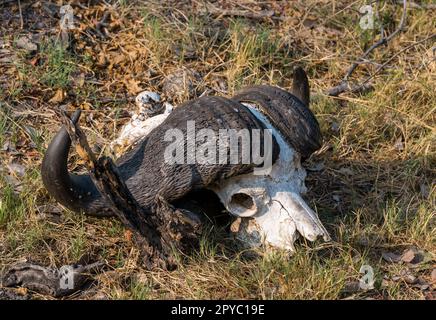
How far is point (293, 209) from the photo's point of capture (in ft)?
13.7

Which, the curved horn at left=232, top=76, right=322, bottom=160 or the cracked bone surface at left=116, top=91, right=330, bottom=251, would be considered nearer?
the cracked bone surface at left=116, top=91, right=330, bottom=251

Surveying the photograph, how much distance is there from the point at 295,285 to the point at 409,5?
12.1ft

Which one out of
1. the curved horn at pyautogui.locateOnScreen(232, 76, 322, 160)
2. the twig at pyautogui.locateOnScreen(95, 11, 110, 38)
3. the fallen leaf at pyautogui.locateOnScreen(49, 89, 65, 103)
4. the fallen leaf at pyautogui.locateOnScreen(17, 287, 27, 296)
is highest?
the twig at pyautogui.locateOnScreen(95, 11, 110, 38)

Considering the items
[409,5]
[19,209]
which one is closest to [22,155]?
[19,209]

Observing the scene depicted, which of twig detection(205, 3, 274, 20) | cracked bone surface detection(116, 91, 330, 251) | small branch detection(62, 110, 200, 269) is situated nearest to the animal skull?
cracked bone surface detection(116, 91, 330, 251)

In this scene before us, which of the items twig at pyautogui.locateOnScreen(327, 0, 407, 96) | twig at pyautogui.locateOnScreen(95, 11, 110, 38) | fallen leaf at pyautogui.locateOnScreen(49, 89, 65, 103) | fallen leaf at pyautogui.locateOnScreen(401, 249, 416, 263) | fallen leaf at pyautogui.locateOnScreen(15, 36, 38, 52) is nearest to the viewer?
fallen leaf at pyautogui.locateOnScreen(401, 249, 416, 263)

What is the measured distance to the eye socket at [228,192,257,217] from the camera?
13.9 ft

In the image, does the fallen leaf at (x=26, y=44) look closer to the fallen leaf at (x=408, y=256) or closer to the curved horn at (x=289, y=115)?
the curved horn at (x=289, y=115)

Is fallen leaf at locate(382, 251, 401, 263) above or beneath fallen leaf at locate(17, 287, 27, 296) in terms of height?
beneath

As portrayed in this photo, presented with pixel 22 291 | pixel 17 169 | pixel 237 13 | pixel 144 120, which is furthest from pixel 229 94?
pixel 22 291

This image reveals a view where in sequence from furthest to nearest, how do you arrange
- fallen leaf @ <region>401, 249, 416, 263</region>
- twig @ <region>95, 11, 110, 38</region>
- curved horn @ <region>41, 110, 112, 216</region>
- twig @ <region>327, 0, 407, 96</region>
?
1. twig @ <region>95, 11, 110, 38</region>
2. twig @ <region>327, 0, 407, 96</region>
3. fallen leaf @ <region>401, 249, 416, 263</region>
4. curved horn @ <region>41, 110, 112, 216</region>

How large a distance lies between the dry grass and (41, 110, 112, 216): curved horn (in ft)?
1.27

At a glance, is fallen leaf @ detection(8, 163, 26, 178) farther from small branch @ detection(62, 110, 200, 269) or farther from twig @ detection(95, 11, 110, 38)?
twig @ detection(95, 11, 110, 38)

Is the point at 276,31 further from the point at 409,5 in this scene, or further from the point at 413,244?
the point at 413,244
